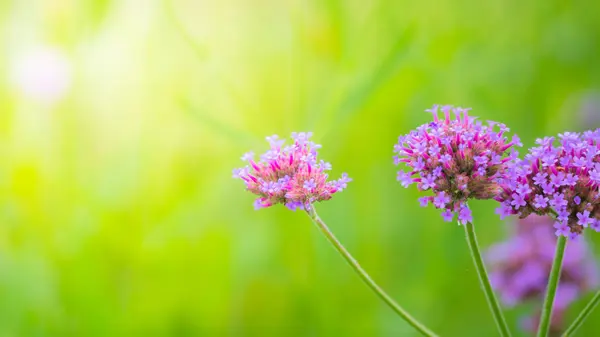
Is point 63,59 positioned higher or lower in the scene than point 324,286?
higher

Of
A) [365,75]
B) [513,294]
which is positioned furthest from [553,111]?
[365,75]

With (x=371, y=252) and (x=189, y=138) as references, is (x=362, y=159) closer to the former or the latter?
(x=371, y=252)

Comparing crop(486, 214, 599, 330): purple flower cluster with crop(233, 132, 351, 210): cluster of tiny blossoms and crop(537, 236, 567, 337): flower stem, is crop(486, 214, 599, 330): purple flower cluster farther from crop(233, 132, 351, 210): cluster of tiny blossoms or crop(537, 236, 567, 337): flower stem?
crop(233, 132, 351, 210): cluster of tiny blossoms

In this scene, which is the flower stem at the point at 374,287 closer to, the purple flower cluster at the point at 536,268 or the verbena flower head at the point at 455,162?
the verbena flower head at the point at 455,162

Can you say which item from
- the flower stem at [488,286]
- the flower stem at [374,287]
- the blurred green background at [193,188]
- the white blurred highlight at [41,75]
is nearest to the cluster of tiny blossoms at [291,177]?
the flower stem at [374,287]

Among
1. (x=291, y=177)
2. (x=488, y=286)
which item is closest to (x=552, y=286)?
(x=488, y=286)

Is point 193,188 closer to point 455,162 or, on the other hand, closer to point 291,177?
point 291,177

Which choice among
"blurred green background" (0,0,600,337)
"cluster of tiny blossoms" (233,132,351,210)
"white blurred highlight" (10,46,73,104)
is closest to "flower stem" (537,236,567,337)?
"cluster of tiny blossoms" (233,132,351,210)
